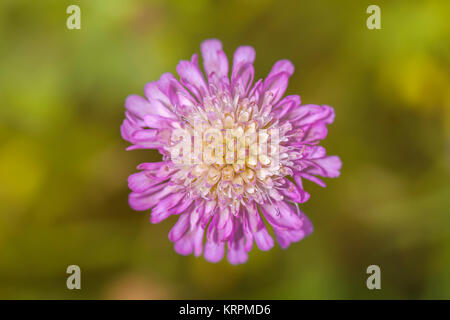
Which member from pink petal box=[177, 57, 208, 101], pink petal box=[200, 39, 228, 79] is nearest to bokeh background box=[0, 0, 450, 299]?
pink petal box=[200, 39, 228, 79]

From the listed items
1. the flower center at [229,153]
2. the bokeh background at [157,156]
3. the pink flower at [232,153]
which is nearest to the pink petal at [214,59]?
the pink flower at [232,153]

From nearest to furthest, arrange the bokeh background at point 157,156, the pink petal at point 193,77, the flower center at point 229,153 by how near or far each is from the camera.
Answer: the flower center at point 229,153
the pink petal at point 193,77
the bokeh background at point 157,156

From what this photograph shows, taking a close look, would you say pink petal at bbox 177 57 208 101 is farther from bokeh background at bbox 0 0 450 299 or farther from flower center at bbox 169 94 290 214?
bokeh background at bbox 0 0 450 299

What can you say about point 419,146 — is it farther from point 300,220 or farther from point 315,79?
point 300,220

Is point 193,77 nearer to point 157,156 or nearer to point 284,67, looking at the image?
point 284,67

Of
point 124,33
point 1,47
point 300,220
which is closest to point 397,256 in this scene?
point 300,220

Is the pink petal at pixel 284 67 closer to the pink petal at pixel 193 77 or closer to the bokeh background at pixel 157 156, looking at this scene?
the pink petal at pixel 193 77
